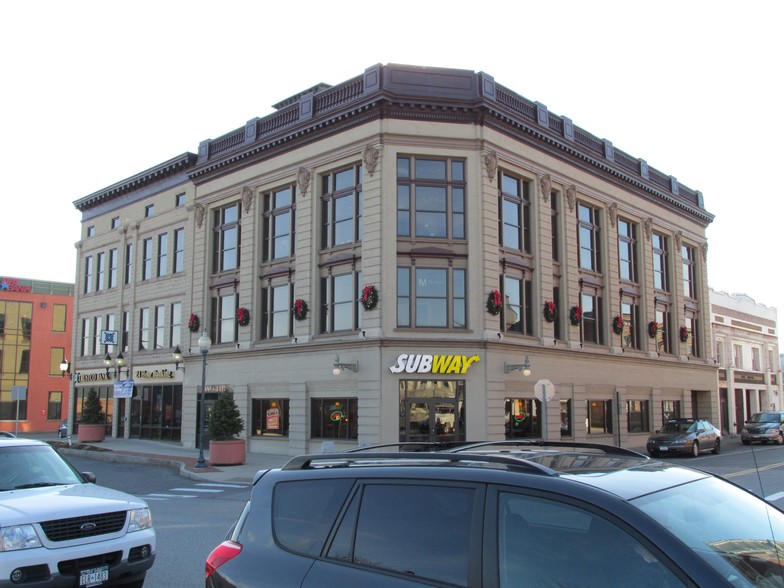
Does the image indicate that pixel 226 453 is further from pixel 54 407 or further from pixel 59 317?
pixel 59 317

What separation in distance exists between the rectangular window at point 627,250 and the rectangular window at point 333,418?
16319mm

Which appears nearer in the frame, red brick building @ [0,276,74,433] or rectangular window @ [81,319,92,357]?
rectangular window @ [81,319,92,357]

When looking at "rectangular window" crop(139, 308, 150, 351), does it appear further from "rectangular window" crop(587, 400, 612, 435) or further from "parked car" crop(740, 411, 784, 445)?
"parked car" crop(740, 411, 784, 445)

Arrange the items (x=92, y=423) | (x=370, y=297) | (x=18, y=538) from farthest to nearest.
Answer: (x=92, y=423)
(x=370, y=297)
(x=18, y=538)

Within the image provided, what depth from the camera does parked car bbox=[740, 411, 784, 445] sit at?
36562 millimetres

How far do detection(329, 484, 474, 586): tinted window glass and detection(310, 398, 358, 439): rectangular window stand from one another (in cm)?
2336

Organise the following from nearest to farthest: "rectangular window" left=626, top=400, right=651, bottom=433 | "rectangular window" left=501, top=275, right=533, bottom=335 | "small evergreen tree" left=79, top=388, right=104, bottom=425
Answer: "rectangular window" left=501, top=275, right=533, bottom=335 → "rectangular window" left=626, top=400, right=651, bottom=433 → "small evergreen tree" left=79, top=388, right=104, bottom=425

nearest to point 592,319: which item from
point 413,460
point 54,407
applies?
point 413,460

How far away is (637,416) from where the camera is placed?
35.2 metres

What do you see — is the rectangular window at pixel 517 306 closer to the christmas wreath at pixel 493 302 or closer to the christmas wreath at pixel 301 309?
the christmas wreath at pixel 493 302

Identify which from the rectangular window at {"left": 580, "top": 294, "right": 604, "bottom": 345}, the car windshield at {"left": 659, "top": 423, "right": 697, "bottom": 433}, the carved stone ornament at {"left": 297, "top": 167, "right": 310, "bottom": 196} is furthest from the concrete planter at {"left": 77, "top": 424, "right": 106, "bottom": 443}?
the car windshield at {"left": 659, "top": 423, "right": 697, "bottom": 433}

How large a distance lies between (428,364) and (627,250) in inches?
618

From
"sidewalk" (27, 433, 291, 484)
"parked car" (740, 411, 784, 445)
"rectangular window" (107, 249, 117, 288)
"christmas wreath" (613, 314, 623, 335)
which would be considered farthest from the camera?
"rectangular window" (107, 249, 117, 288)

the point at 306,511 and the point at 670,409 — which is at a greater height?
the point at 306,511
